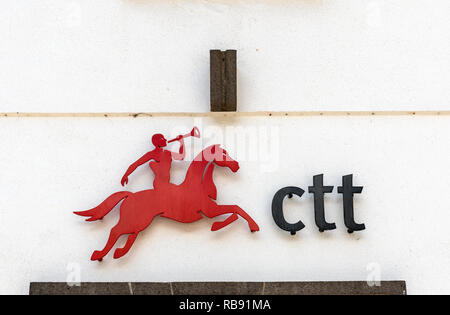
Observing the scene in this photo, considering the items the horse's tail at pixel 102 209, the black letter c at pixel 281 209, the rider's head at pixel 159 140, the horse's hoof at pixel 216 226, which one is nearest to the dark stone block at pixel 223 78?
the rider's head at pixel 159 140

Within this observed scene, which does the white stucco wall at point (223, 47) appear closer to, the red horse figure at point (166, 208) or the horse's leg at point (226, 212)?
the red horse figure at point (166, 208)

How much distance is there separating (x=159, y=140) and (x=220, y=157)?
50 centimetres

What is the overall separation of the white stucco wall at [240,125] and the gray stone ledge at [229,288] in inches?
3.0

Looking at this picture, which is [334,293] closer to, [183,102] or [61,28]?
[183,102]

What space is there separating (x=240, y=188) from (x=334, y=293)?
107cm

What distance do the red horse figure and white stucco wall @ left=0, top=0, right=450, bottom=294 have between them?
0.36 feet

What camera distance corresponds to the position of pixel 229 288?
4223 millimetres

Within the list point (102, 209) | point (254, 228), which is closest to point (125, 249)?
point (102, 209)

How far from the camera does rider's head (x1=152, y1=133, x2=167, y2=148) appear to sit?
4348mm

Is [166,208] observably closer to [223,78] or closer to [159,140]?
[159,140]

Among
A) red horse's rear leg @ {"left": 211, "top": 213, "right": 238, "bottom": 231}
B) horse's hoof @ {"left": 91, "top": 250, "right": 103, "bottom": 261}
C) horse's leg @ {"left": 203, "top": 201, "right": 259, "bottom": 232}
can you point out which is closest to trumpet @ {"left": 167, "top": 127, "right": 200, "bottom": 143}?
horse's leg @ {"left": 203, "top": 201, "right": 259, "bottom": 232}

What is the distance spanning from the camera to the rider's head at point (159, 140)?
4348 millimetres
